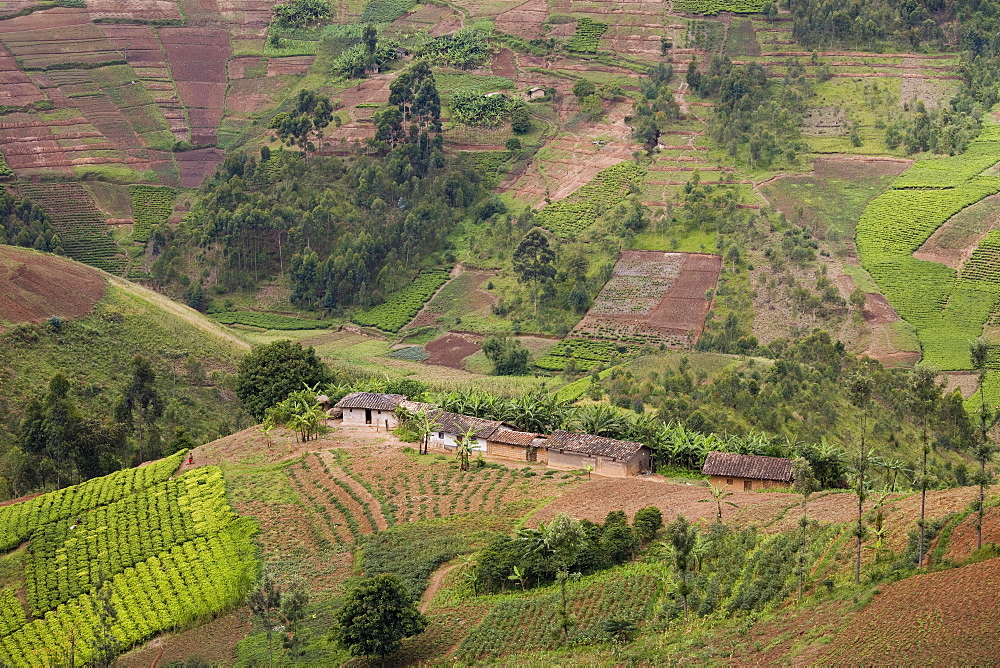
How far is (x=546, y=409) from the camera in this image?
6806cm

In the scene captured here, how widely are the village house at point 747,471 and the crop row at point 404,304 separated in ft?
178

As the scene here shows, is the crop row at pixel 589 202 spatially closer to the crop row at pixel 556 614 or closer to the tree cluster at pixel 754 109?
the tree cluster at pixel 754 109

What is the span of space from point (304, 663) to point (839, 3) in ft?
372

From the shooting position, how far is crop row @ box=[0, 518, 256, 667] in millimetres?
48531

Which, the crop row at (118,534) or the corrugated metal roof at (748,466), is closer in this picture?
the crop row at (118,534)

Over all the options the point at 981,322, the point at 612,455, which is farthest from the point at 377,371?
the point at 981,322

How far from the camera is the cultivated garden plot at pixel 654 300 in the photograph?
100 metres

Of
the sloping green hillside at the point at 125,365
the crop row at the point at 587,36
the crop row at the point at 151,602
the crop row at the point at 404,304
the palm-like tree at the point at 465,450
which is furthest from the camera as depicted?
the crop row at the point at 587,36

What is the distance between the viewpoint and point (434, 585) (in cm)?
5062

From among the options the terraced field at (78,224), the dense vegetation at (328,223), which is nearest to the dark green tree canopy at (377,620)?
the dense vegetation at (328,223)

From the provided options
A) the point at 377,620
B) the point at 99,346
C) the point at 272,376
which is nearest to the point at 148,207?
the point at 99,346

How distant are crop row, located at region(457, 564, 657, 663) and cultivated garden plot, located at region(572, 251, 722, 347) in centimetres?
5193

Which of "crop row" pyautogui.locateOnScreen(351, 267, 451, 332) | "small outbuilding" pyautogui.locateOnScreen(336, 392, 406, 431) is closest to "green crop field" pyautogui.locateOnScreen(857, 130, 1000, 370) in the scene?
"crop row" pyautogui.locateOnScreen(351, 267, 451, 332)

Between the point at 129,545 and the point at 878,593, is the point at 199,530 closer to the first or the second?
the point at 129,545
